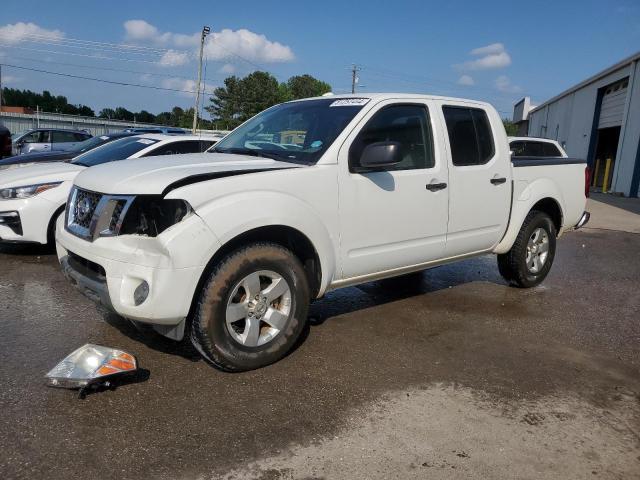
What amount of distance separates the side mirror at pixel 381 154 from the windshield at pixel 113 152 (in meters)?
4.19

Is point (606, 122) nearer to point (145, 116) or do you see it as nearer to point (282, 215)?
point (282, 215)

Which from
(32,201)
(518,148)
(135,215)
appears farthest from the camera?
(518,148)

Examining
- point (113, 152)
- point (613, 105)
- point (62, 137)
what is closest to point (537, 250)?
point (113, 152)

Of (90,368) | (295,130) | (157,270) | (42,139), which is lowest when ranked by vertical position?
(90,368)

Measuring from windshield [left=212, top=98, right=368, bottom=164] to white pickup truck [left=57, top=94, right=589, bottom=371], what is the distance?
0.01 metres

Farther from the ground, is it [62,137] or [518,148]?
[518,148]

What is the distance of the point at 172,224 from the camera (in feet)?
10.4

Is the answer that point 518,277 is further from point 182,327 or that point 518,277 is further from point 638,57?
point 638,57

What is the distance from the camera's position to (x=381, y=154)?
371cm

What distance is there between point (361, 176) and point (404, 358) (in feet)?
4.51

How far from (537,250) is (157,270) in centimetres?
439

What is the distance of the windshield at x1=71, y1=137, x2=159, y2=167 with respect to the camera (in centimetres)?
687

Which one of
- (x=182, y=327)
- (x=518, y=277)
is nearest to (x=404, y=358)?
(x=182, y=327)

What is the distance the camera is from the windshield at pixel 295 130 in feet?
12.9
